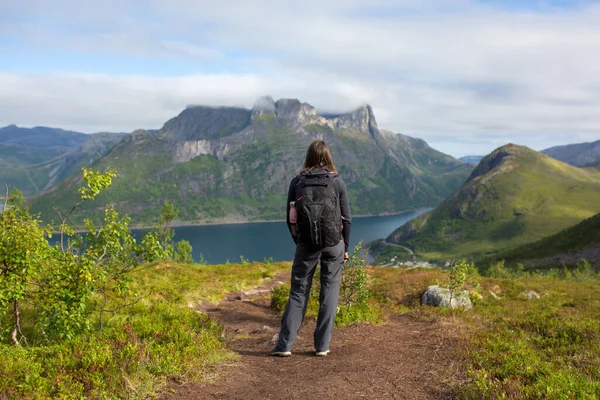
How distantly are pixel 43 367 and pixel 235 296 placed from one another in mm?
11653

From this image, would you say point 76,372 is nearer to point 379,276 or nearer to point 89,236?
point 89,236

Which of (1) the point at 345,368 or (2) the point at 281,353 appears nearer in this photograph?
(1) the point at 345,368

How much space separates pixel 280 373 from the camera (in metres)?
7.66

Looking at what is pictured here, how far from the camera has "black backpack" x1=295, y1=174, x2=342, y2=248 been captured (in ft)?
26.9

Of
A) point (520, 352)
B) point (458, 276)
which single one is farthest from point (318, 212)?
point (458, 276)

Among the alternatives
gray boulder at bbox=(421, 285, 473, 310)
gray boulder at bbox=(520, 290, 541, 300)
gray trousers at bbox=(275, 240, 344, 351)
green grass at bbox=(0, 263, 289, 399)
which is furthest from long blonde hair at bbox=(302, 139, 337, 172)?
gray boulder at bbox=(520, 290, 541, 300)

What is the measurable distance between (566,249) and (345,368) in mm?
147530

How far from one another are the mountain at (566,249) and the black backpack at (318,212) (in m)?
124

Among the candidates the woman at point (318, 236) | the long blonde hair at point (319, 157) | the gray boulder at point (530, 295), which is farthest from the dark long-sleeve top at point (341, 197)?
the gray boulder at point (530, 295)

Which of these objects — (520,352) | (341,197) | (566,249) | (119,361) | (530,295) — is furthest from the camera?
(566,249)

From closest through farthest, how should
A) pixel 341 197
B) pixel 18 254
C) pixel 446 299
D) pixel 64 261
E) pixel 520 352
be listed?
pixel 18 254 < pixel 520 352 < pixel 341 197 < pixel 64 261 < pixel 446 299

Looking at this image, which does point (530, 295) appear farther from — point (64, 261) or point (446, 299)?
point (64, 261)

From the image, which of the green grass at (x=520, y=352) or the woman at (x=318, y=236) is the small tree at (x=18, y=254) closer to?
the woman at (x=318, y=236)

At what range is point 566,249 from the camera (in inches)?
5079
